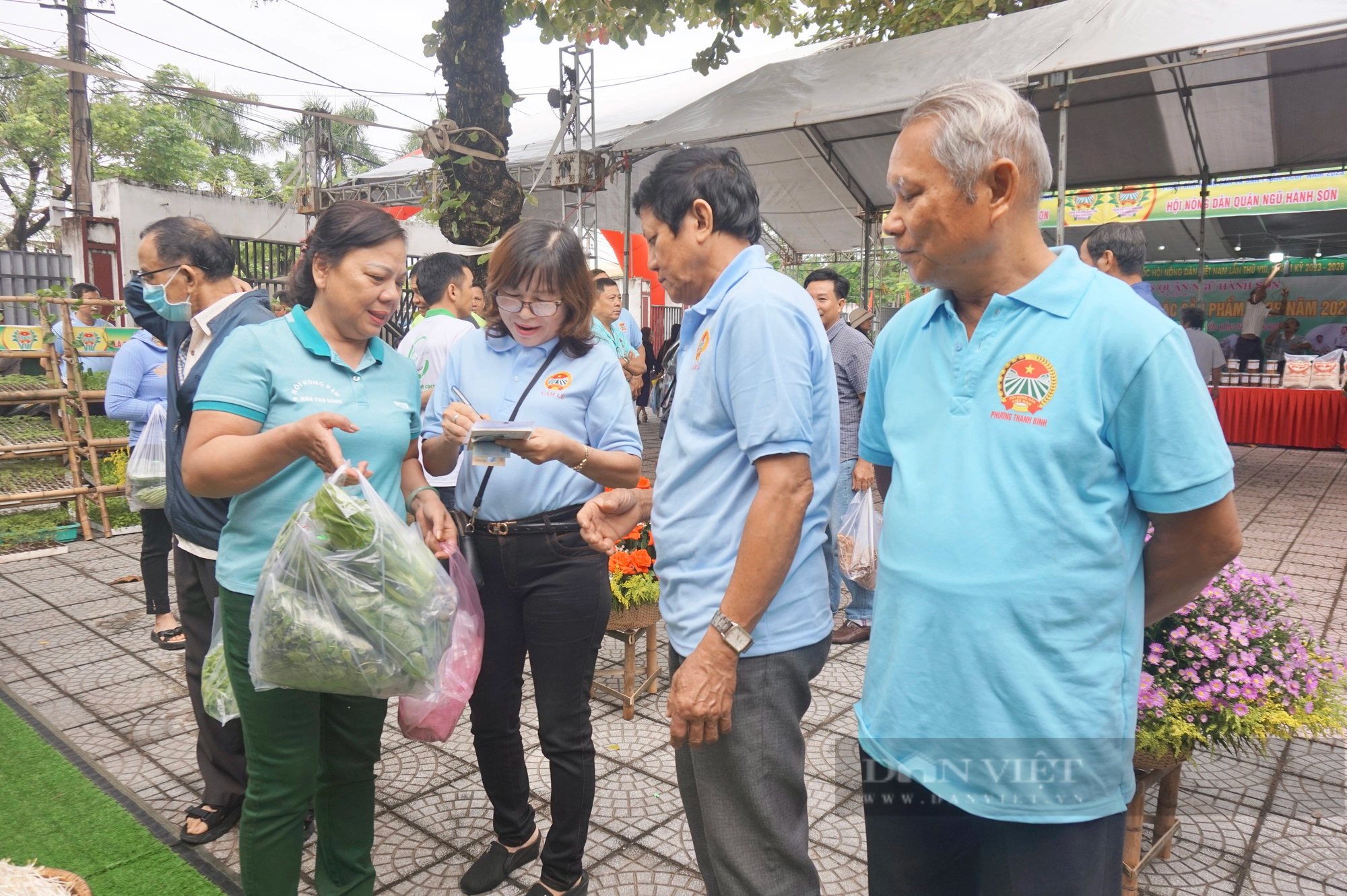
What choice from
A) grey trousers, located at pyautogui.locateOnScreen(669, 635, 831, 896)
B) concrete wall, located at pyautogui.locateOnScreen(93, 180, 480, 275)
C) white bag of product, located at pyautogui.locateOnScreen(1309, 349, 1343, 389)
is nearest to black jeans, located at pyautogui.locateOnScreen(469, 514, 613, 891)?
grey trousers, located at pyautogui.locateOnScreen(669, 635, 831, 896)

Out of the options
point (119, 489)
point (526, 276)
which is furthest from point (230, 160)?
point (526, 276)

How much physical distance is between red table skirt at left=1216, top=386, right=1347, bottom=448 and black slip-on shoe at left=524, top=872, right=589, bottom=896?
11.6 metres

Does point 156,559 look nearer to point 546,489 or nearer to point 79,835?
point 79,835

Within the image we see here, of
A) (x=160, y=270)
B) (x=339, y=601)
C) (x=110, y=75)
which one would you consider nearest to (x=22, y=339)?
(x=110, y=75)

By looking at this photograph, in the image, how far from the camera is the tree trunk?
6.30m

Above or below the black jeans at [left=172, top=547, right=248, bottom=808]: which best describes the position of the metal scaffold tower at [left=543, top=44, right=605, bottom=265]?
above

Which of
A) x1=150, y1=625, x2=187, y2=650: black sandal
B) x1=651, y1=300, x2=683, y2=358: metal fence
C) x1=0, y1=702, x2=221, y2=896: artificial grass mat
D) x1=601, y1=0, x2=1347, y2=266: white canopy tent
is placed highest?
x1=601, y1=0, x2=1347, y2=266: white canopy tent

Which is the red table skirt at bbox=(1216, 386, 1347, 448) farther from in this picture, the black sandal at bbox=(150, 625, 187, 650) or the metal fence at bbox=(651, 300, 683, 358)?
the metal fence at bbox=(651, 300, 683, 358)

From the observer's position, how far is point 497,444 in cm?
216

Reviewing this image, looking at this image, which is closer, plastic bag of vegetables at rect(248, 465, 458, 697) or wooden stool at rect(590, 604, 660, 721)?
plastic bag of vegetables at rect(248, 465, 458, 697)

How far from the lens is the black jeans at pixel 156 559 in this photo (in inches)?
188

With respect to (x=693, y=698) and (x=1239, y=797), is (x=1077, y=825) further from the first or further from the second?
(x=1239, y=797)

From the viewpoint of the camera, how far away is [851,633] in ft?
15.4

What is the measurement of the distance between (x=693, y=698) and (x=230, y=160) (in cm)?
3938
